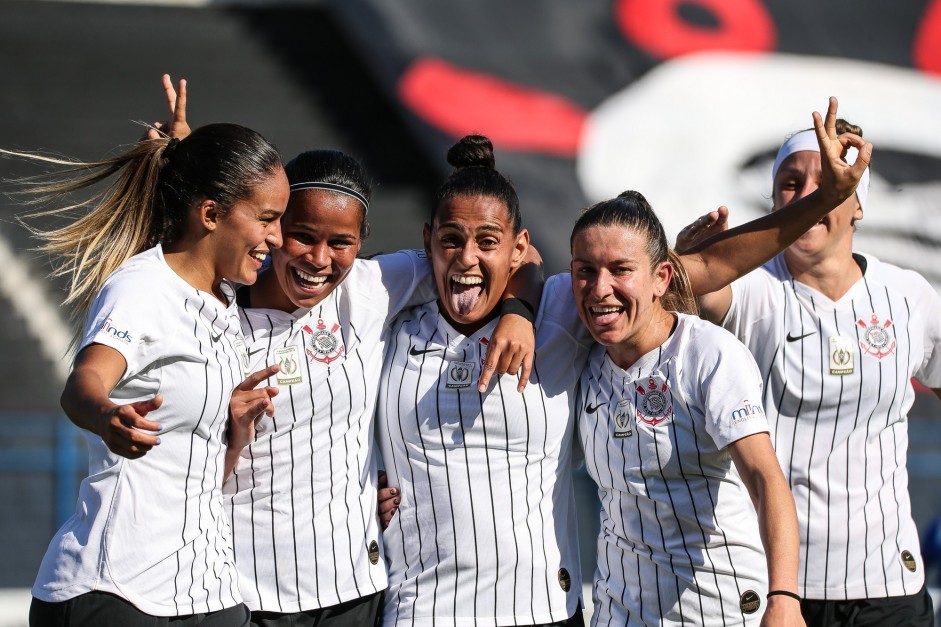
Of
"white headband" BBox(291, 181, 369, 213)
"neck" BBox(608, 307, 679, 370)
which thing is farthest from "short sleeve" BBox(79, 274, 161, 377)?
"neck" BBox(608, 307, 679, 370)

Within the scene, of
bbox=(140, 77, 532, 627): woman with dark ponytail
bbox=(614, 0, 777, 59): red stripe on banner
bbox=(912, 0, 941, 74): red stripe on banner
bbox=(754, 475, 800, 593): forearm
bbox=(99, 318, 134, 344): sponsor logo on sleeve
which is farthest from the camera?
bbox=(912, 0, 941, 74): red stripe on banner

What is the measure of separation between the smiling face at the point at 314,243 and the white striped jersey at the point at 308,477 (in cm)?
13

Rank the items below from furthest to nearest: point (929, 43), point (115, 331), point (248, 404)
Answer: point (929, 43)
point (248, 404)
point (115, 331)

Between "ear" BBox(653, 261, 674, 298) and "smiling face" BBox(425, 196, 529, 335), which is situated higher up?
"smiling face" BBox(425, 196, 529, 335)

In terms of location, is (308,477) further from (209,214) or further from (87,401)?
(87,401)

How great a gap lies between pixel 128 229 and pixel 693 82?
1012cm

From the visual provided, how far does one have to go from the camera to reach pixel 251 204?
3.26 m

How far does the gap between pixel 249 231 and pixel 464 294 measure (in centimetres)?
67

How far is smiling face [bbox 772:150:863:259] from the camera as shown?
388cm

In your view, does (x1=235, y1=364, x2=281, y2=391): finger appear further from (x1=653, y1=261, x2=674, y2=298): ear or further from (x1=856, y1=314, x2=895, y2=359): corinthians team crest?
(x1=856, y1=314, x2=895, y2=359): corinthians team crest

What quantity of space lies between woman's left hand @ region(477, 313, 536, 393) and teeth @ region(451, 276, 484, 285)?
0.52 feet

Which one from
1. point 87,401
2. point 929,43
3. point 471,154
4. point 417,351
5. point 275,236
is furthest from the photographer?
point 929,43

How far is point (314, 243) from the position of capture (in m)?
3.51

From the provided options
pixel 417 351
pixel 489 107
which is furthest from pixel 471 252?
pixel 489 107
